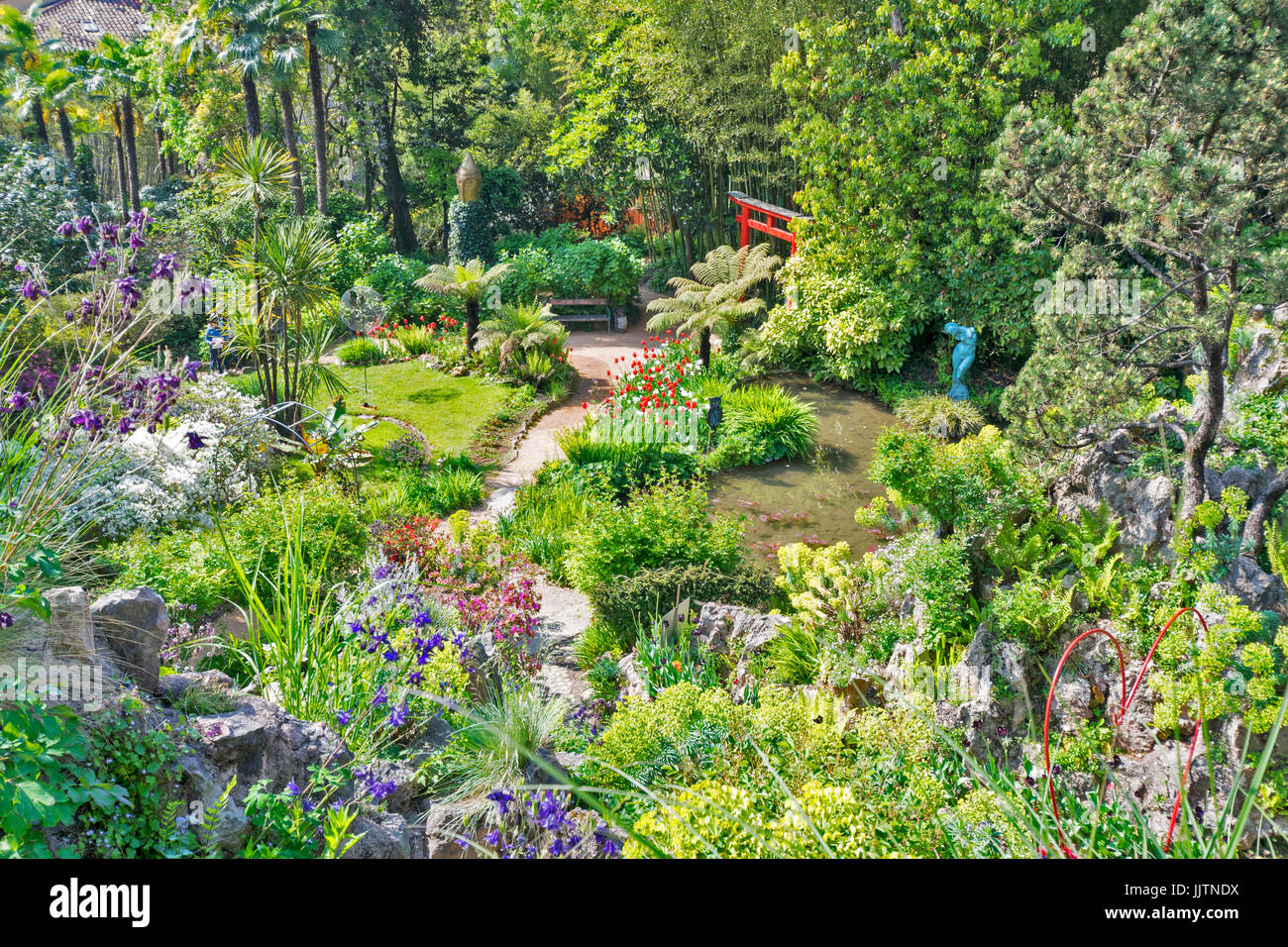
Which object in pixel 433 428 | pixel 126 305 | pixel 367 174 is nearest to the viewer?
pixel 126 305

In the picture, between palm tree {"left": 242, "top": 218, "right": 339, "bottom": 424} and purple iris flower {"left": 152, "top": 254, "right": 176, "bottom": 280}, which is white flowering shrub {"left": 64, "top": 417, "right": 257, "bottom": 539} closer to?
palm tree {"left": 242, "top": 218, "right": 339, "bottom": 424}

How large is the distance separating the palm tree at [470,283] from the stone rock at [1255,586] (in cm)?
1055

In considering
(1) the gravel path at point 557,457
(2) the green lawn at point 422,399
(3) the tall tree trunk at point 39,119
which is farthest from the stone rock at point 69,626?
(3) the tall tree trunk at point 39,119

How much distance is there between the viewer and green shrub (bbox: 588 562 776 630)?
5277 mm

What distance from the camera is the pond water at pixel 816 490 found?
24.2 feet

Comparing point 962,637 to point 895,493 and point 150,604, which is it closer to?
point 895,493

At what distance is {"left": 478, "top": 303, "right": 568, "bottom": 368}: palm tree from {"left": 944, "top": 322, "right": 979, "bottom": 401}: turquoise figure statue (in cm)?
538

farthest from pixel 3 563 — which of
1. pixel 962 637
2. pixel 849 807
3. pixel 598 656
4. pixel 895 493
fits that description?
pixel 895 493

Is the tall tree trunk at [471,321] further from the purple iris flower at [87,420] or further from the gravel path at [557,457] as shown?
the purple iris flower at [87,420]

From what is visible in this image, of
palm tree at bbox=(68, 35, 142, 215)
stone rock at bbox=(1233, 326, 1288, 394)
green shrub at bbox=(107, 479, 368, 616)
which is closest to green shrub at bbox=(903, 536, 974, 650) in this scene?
stone rock at bbox=(1233, 326, 1288, 394)

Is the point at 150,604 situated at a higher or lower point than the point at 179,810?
higher

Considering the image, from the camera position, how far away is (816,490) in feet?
27.1

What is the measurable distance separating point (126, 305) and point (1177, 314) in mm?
5322

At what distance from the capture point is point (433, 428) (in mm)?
9953
